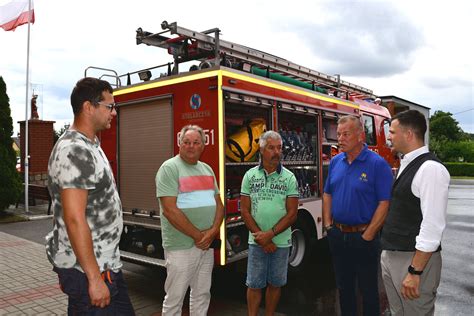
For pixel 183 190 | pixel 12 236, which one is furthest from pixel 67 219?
pixel 12 236

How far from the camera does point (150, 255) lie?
4.74m

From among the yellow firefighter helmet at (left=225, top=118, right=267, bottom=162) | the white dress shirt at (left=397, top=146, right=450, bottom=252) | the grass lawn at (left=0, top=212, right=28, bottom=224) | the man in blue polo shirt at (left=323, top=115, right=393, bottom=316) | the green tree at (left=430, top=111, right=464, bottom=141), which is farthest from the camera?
the green tree at (left=430, top=111, right=464, bottom=141)

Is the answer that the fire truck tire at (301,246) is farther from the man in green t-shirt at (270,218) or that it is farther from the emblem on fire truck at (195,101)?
the emblem on fire truck at (195,101)

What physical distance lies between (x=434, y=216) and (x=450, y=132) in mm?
78507

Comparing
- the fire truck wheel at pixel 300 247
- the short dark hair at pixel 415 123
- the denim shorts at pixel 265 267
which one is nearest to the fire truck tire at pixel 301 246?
the fire truck wheel at pixel 300 247

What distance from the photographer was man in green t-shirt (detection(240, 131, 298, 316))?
3.58 m

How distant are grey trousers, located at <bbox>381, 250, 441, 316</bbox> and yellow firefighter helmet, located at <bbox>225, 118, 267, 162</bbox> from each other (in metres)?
2.29

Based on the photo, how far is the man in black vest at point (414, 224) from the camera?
2.36 meters

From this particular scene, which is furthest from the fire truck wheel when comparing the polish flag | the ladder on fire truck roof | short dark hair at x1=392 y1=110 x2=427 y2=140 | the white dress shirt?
the polish flag

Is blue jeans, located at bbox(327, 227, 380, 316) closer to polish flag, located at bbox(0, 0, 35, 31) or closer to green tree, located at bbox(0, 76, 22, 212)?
green tree, located at bbox(0, 76, 22, 212)

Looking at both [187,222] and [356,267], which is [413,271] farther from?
[187,222]

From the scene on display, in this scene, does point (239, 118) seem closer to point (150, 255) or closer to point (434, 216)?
point (150, 255)

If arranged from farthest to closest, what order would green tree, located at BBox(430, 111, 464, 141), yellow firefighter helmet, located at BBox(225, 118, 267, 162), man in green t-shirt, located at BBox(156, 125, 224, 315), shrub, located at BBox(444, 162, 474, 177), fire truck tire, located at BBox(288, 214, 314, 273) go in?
green tree, located at BBox(430, 111, 464, 141), shrub, located at BBox(444, 162, 474, 177), fire truck tire, located at BBox(288, 214, 314, 273), yellow firefighter helmet, located at BBox(225, 118, 267, 162), man in green t-shirt, located at BBox(156, 125, 224, 315)

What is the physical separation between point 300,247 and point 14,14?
1177 cm
